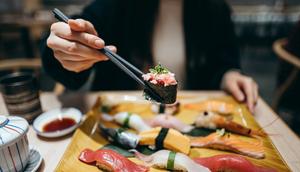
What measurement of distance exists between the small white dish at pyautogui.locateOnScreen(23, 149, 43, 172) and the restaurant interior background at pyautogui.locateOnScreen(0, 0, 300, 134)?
3.52m

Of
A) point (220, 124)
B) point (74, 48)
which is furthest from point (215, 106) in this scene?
point (74, 48)

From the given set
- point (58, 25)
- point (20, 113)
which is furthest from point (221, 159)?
point (20, 113)

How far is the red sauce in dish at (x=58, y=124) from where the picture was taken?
1.29m

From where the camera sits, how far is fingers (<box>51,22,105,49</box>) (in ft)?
3.47

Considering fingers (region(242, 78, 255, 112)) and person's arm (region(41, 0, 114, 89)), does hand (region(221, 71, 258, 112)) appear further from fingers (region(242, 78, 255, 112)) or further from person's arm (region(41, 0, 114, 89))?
person's arm (region(41, 0, 114, 89))

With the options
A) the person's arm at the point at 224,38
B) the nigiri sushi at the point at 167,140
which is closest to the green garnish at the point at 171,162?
the nigiri sushi at the point at 167,140

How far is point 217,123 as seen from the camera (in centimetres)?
133

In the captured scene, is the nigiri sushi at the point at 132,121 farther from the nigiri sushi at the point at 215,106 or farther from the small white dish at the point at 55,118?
the nigiri sushi at the point at 215,106

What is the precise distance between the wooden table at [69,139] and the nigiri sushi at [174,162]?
400 millimetres

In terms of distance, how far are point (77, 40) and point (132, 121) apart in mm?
511

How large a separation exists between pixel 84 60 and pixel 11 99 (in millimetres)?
442

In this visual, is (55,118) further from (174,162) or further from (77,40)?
(174,162)

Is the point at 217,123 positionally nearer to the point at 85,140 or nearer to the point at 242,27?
the point at 85,140

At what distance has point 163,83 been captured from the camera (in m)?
0.99
